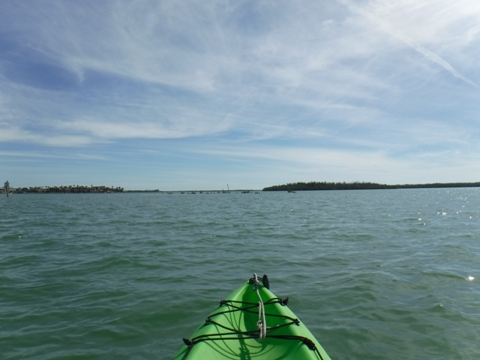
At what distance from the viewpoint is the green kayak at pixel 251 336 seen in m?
4.25

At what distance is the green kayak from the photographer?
13.9 ft

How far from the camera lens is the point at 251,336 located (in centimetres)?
489

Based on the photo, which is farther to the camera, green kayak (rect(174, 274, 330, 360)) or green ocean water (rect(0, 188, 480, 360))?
green ocean water (rect(0, 188, 480, 360))

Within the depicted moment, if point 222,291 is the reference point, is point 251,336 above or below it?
above

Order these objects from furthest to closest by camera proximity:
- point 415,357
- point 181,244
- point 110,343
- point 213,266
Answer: point 181,244, point 213,266, point 110,343, point 415,357

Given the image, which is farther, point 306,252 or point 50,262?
Answer: point 306,252

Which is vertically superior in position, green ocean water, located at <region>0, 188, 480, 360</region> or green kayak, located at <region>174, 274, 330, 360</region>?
green kayak, located at <region>174, 274, 330, 360</region>

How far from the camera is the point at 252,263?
1207cm

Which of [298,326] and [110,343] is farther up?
[298,326]

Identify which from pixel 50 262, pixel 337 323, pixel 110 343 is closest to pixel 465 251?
pixel 337 323

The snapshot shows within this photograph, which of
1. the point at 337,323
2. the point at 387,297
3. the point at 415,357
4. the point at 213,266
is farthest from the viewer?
the point at 213,266

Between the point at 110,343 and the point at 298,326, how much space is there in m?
3.66

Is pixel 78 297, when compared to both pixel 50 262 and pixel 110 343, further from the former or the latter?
pixel 50 262

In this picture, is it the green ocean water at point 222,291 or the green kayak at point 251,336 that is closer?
the green kayak at point 251,336
